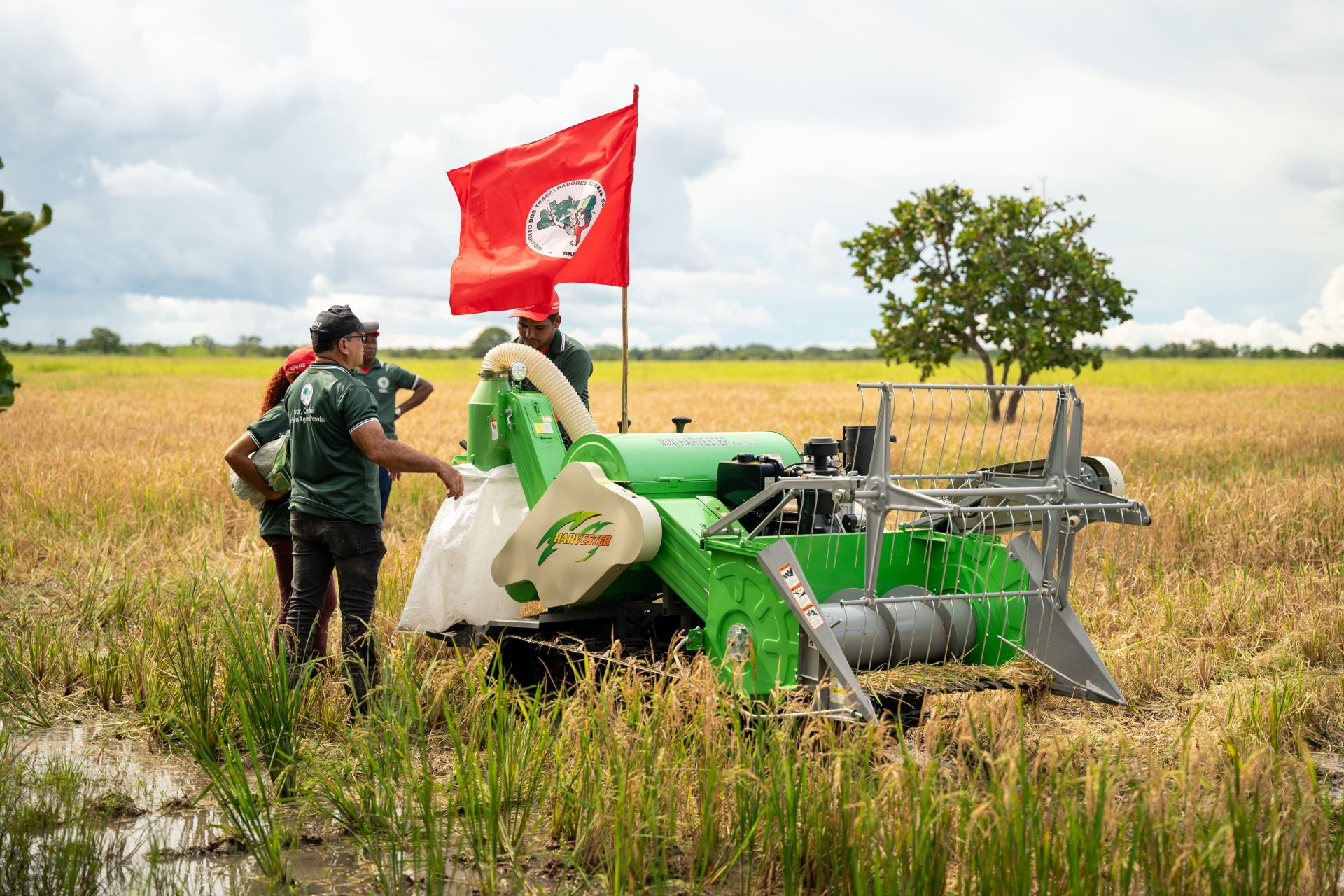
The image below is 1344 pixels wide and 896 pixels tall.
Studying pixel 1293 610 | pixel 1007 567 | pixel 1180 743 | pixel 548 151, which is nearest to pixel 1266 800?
pixel 1180 743

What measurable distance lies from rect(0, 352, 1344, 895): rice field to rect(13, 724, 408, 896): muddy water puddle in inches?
0.5

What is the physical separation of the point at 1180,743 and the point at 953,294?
80.2ft

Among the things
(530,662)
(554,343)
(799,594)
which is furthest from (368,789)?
(554,343)

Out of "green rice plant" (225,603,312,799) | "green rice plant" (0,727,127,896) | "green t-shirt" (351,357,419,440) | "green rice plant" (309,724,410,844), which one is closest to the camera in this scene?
"green rice plant" (0,727,127,896)

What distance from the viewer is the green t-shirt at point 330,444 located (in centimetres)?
520

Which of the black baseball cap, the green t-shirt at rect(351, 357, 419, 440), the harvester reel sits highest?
the black baseball cap

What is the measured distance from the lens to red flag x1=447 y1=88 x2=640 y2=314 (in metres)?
6.41

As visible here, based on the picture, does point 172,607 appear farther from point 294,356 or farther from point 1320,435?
point 1320,435

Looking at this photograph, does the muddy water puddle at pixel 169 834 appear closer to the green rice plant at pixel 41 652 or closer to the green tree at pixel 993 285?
the green rice plant at pixel 41 652

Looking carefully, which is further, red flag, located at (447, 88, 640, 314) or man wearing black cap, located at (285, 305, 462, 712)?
red flag, located at (447, 88, 640, 314)

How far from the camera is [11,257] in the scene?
3.64 meters

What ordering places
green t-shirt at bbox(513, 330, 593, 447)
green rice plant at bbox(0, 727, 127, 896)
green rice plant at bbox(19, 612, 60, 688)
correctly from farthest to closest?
green t-shirt at bbox(513, 330, 593, 447) → green rice plant at bbox(19, 612, 60, 688) → green rice plant at bbox(0, 727, 127, 896)

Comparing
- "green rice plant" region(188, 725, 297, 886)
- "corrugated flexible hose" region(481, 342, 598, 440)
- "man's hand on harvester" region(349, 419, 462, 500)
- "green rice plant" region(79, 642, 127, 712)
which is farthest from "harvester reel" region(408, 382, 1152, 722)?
"green rice plant" region(79, 642, 127, 712)

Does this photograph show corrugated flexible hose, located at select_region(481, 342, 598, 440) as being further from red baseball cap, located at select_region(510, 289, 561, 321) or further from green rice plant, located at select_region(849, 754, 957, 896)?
green rice plant, located at select_region(849, 754, 957, 896)
